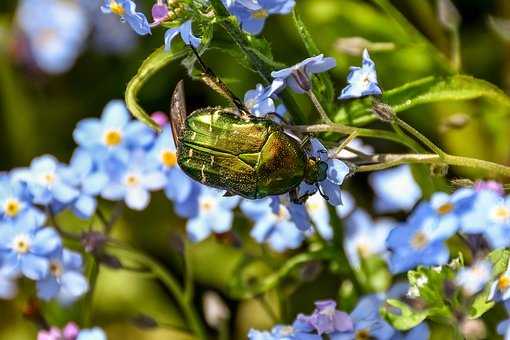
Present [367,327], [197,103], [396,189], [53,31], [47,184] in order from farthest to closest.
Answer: [53,31], [197,103], [396,189], [47,184], [367,327]

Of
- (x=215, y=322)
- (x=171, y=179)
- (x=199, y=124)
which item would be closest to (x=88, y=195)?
(x=171, y=179)

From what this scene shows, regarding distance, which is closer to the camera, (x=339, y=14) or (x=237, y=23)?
(x=237, y=23)

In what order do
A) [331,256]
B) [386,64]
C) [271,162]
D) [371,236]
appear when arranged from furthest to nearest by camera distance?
[386,64]
[371,236]
[331,256]
[271,162]

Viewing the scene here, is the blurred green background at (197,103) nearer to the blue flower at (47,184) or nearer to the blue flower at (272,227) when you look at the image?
the blue flower at (272,227)

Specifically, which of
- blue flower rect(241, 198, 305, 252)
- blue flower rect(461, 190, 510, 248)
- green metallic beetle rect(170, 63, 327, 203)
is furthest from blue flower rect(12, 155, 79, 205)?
blue flower rect(461, 190, 510, 248)

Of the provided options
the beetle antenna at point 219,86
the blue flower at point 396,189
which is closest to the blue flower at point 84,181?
the beetle antenna at point 219,86

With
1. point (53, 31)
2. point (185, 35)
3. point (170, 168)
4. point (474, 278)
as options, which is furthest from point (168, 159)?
point (53, 31)

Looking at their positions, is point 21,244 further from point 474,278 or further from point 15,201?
point 474,278

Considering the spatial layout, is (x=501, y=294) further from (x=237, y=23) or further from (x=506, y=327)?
(x=237, y=23)
